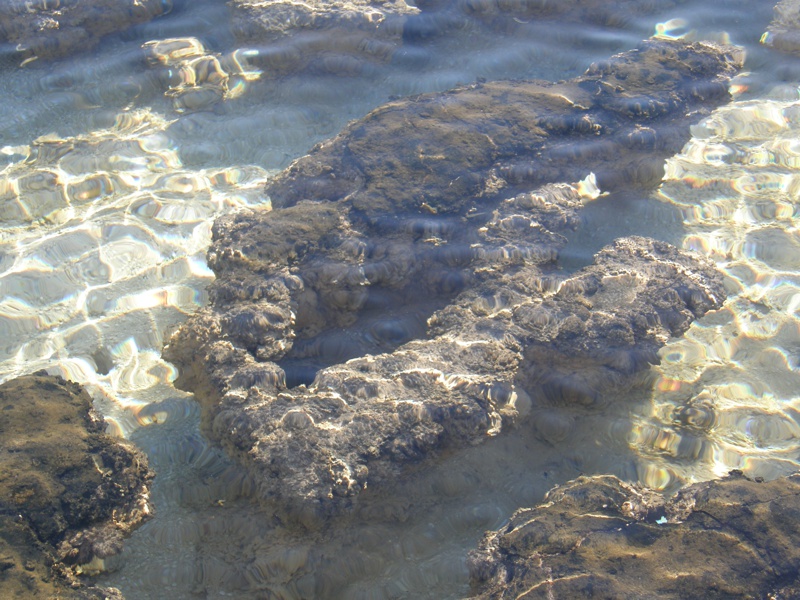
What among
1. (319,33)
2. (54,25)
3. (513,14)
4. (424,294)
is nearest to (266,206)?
(424,294)

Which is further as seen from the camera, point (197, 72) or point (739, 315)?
point (197, 72)

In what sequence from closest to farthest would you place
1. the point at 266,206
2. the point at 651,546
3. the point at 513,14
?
the point at 651,546 → the point at 266,206 → the point at 513,14

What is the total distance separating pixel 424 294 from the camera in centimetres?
385

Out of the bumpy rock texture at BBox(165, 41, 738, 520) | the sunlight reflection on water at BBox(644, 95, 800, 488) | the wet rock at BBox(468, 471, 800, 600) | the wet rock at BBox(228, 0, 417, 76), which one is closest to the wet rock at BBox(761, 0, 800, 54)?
the sunlight reflection on water at BBox(644, 95, 800, 488)

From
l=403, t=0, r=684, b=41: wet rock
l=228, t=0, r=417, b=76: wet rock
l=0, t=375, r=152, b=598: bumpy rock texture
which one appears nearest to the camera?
l=0, t=375, r=152, b=598: bumpy rock texture

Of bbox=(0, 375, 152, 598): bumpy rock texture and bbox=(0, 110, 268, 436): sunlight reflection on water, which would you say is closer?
bbox=(0, 375, 152, 598): bumpy rock texture

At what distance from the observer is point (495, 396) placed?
127 inches

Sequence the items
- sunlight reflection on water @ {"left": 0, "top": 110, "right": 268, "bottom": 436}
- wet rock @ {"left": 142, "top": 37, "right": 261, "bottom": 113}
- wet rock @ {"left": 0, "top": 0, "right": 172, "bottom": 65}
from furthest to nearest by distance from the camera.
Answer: wet rock @ {"left": 0, "top": 0, "right": 172, "bottom": 65} < wet rock @ {"left": 142, "top": 37, "right": 261, "bottom": 113} < sunlight reflection on water @ {"left": 0, "top": 110, "right": 268, "bottom": 436}

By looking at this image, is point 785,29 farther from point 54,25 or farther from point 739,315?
point 54,25

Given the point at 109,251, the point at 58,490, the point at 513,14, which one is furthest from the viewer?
the point at 513,14

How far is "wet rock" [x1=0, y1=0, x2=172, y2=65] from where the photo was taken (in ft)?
20.9

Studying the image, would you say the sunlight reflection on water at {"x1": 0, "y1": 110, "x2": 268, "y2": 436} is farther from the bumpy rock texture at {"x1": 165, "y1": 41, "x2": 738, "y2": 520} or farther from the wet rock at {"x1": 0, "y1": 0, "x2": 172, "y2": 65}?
the wet rock at {"x1": 0, "y1": 0, "x2": 172, "y2": 65}

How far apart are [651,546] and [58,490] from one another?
7.84 feet

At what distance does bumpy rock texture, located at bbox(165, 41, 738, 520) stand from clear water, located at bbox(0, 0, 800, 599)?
11.8 inches
